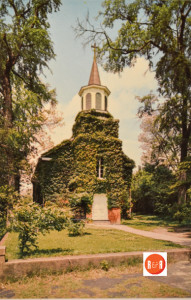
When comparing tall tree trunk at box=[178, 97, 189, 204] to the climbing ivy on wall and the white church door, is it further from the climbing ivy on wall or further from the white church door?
the white church door

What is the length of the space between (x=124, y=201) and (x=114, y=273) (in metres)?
15.1

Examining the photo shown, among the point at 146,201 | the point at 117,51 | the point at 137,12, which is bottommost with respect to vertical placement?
the point at 146,201

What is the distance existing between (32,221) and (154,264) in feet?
11.6

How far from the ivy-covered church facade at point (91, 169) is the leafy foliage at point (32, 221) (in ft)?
40.4

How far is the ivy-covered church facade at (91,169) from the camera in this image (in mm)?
20016

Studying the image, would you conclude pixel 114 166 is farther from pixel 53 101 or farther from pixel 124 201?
pixel 53 101

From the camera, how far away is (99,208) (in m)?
20.1

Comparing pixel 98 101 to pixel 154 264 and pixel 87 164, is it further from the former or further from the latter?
pixel 154 264

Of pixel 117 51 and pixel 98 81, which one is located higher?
pixel 98 81

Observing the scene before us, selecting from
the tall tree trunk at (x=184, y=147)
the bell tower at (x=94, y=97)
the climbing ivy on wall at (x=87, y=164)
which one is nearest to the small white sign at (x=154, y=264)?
the tall tree trunk at (x=184, y=147)

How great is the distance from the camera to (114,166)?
2058 centimetres

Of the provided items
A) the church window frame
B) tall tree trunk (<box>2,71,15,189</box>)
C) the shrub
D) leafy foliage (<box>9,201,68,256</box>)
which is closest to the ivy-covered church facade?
the church window frame

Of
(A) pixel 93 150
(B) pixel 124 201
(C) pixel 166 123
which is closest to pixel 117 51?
(C) pixel 166 123

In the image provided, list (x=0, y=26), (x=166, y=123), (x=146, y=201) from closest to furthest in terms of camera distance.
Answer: (x=0, y=26)
(x=166, y=123)
(x=146, y=201)
